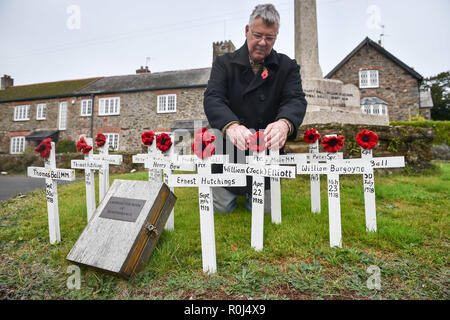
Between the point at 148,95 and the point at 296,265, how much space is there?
19.2m

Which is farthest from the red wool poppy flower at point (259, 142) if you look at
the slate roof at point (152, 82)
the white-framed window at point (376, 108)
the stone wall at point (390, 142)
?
the white-framed window at point (376, 108)

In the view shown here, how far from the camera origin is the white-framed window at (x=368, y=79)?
64.5 ft

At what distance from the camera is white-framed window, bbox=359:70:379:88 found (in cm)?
1967

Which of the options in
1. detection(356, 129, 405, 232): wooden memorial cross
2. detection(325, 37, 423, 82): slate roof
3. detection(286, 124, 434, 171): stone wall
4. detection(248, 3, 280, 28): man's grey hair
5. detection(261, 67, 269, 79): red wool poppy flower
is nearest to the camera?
detection(248, 3, 280, 28): man's grey hair

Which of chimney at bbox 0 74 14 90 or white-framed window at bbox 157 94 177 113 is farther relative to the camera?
chimney at bbox 0 74 14 90

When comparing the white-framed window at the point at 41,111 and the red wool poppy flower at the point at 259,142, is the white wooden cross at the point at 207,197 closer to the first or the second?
the red wool poppy flower at the point at 259,142

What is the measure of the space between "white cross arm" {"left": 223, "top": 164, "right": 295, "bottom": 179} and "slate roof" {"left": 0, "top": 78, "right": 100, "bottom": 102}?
22.9 metres

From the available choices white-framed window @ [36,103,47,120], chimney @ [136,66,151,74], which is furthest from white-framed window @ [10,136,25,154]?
chimney @ [136,66,151,74]

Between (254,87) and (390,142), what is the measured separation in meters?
4.30

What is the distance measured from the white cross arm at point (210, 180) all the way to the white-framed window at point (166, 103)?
17.5m

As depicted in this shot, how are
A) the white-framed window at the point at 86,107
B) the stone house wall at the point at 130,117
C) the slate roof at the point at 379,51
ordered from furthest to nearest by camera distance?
the white-framed window at the point at 86,107 < the slate roof at the point at 379,51 < the stone house wall at the point at 130,117

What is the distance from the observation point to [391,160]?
2238mm

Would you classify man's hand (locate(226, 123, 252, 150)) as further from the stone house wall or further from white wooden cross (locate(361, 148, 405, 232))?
the stone house wall

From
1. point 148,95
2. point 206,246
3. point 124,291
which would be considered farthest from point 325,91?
point 148,95
